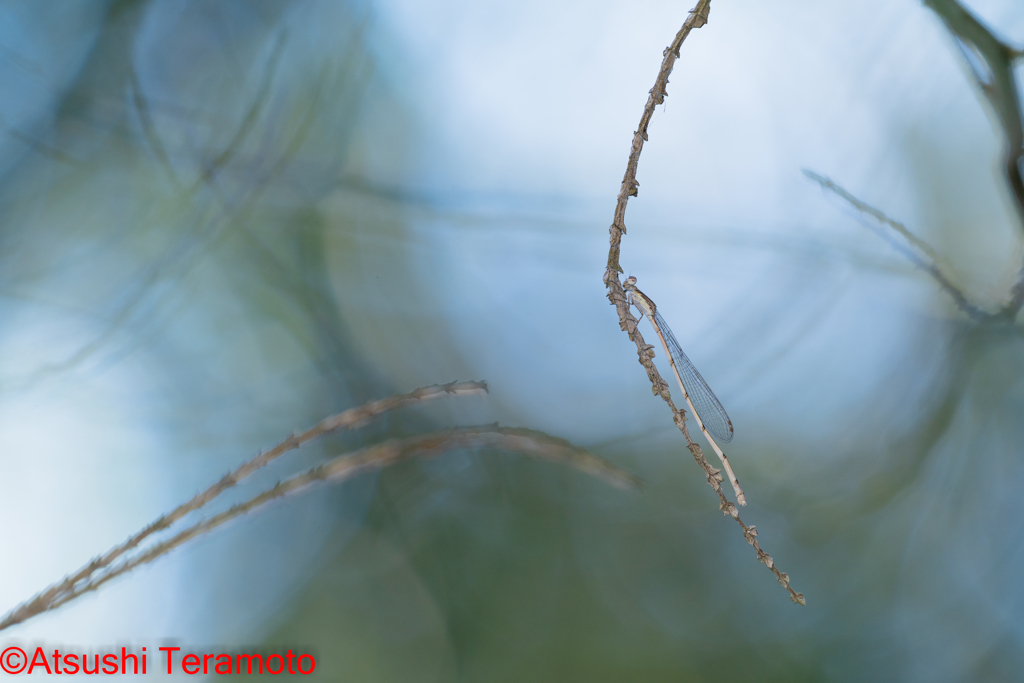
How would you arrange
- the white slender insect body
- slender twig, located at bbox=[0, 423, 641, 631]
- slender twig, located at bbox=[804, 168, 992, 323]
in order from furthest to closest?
slender twig, located at bbox=[804, 168, 992, 323]
the white slender insect body
slender twig, located at bbox=[0, 423, 641, 631]

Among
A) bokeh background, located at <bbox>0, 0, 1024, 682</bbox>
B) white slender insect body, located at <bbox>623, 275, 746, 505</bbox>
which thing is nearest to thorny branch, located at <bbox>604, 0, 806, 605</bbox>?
white slender insect body, located at <bbox>623, 275, 746, 505</bbox>

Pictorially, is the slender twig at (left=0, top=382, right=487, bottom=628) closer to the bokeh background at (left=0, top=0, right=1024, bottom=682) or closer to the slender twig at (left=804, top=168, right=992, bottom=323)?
the bokeh background at (left=0, top=0, right=1024, bottom=682)

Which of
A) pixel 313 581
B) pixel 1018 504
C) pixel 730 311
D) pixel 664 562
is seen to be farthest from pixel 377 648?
pixel 1018 504

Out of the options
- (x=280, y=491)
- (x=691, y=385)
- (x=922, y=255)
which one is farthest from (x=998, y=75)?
(x=280, y=491)

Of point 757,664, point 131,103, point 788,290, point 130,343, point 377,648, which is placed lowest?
point 757,664

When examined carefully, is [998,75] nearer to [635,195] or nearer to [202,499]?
[635,195]

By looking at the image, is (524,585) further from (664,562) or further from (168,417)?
(168,417)

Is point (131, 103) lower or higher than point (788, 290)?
higher
